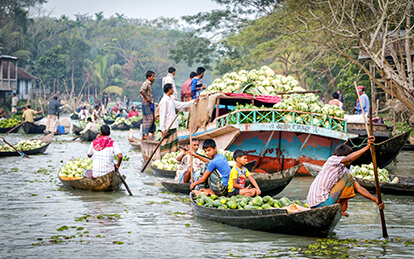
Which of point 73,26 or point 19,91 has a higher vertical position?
point 73,26

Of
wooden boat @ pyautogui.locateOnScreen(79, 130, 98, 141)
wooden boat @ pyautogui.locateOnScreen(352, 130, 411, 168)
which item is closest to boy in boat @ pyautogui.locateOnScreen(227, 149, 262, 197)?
wooden boat @ pyautogui.locateOnScreen(352, 130, 411, 168)

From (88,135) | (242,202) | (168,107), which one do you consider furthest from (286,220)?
(88,135)

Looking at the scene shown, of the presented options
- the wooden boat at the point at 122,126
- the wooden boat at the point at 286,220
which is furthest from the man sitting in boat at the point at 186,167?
the wooden boat at the point at 122,126

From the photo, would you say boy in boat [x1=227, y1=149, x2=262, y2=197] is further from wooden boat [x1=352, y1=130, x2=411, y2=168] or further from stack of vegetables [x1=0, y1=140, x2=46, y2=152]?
stack of vegetables [x1=0, y1=140, x2=46, y2=152]

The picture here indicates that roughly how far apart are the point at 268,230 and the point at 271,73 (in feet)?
28.2

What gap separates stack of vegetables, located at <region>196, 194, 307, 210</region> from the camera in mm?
7371

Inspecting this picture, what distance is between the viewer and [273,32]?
3453cm

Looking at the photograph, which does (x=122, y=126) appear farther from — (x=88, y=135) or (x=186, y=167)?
(x=186, y=167)

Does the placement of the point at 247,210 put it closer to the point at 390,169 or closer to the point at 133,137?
the point at 390,169

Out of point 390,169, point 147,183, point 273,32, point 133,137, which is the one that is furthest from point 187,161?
point 273,32

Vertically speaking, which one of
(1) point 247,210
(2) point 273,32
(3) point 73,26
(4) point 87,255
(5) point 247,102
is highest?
(3) point 73,26

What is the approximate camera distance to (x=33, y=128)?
2744 centimetres

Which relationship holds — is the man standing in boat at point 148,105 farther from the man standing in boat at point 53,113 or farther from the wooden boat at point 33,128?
the wooden boat at point 33,128

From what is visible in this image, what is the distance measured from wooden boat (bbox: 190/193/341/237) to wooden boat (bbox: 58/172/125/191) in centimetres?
335
